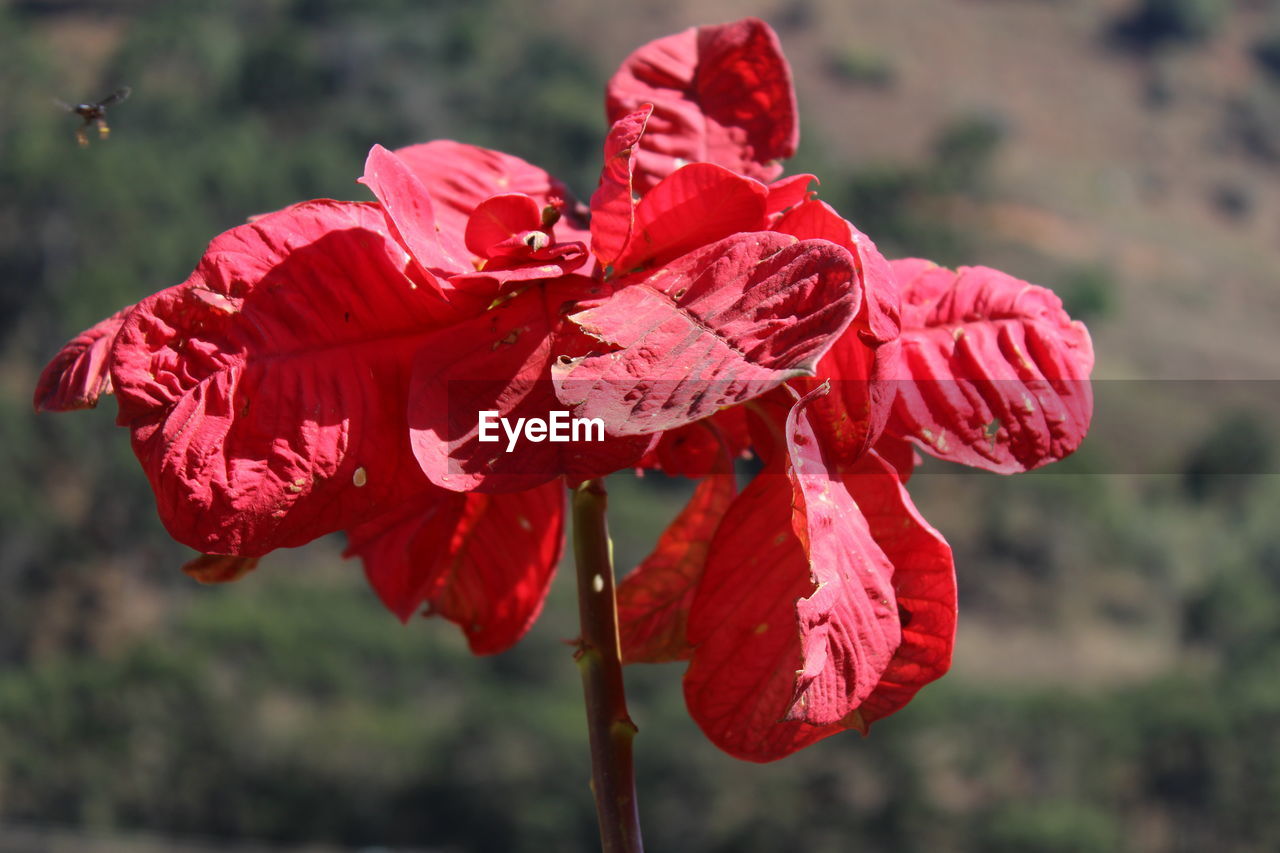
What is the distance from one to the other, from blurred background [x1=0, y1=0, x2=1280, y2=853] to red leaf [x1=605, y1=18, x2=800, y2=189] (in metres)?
12.8

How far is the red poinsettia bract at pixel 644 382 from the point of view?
46 centimetres

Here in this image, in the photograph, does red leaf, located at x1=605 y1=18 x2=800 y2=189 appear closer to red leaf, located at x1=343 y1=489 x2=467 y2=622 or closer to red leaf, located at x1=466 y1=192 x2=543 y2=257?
red leaf, located at x1=466 y1=192 x2=543 y2=257

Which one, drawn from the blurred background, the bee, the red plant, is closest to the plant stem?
the red plant

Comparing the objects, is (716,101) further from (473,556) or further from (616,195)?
(473,556)

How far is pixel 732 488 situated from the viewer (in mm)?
623

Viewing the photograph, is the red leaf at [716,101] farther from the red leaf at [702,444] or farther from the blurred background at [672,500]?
the blurred background at [672,500]

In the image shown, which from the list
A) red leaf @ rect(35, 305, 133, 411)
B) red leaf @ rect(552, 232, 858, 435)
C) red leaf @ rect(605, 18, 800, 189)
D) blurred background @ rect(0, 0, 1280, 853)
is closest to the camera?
red leaf @ rect(552, 232, 858, 435)

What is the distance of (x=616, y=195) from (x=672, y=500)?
66.5 ft

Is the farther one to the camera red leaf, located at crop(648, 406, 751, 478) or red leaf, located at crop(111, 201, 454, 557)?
red leaf, located at crop(648, 406, 751, 478)

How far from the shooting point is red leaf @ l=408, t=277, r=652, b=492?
468 millimetres

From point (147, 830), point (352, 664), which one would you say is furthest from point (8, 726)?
point (352, 664)

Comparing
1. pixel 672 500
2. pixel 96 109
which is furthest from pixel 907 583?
pixel 672 500

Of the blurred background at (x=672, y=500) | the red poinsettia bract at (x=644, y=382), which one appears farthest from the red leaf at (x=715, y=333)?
the blurred background at (x=672, y=500)

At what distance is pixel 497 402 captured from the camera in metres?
0.49
